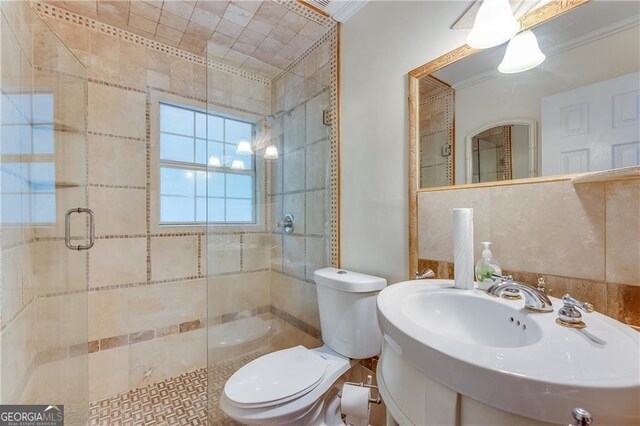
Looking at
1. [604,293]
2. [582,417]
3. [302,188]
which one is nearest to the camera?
[582,417]

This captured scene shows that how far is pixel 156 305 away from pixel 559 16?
2601 mm

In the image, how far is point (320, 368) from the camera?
4.16 ft

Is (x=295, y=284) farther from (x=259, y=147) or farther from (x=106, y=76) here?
(x=106, y=76)

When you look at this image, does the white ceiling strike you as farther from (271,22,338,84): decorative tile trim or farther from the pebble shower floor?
the pebble shower floor

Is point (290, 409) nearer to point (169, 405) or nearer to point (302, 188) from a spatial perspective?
point (169, 405)

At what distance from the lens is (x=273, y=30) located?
5.96 feet

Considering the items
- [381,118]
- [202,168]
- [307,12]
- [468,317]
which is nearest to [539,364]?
[468,317]

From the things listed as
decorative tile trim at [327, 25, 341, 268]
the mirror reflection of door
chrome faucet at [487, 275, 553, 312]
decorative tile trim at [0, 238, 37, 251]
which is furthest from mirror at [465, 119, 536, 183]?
decorative tile trim at [0, 238, 37, 251]

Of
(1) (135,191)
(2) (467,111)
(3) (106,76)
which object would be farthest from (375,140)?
(3) (106,76)

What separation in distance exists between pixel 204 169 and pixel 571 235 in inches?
86.0

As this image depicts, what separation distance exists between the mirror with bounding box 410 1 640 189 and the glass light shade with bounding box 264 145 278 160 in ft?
3.24

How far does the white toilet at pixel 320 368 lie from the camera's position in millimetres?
1073

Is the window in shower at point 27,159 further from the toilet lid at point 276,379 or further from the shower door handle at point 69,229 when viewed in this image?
the toilet lid at point 276,379

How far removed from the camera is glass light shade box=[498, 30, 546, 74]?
0.93 metres
